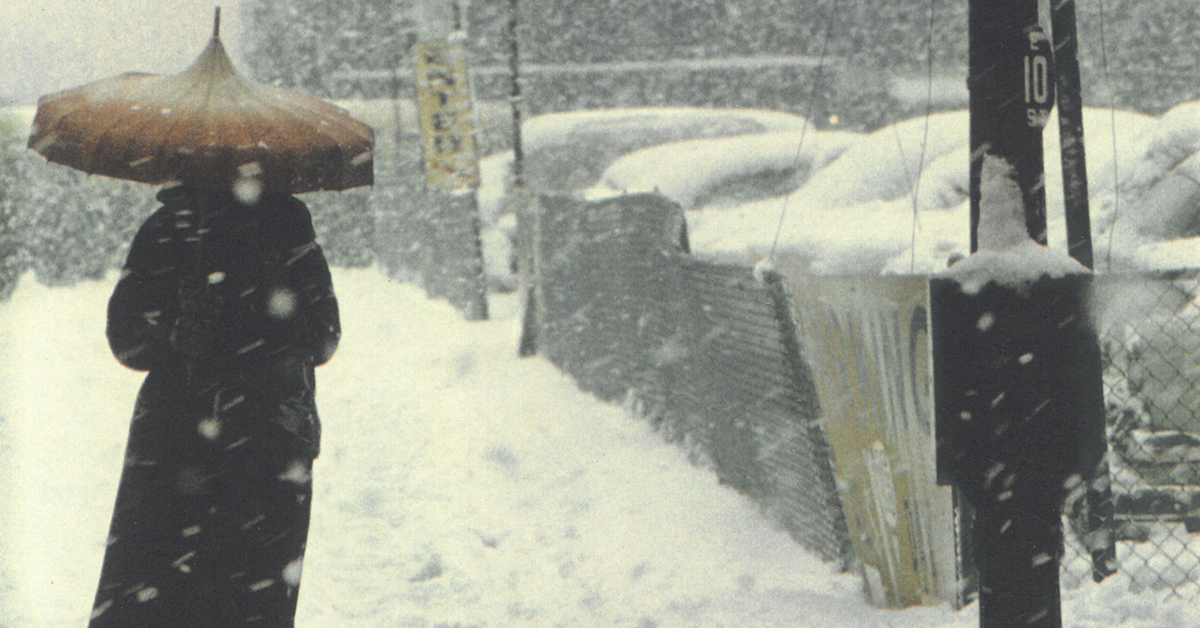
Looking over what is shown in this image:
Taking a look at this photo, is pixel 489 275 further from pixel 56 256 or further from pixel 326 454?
Result: pixel 56 256

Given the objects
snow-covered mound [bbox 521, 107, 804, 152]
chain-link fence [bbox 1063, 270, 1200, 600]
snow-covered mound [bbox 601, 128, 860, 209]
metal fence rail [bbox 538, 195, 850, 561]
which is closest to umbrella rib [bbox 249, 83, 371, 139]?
metal fence rail [bbox 538, 195, 850, 561]

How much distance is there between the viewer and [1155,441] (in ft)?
15.3

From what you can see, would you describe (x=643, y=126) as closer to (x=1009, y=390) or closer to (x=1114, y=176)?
(x=1114, y=176)

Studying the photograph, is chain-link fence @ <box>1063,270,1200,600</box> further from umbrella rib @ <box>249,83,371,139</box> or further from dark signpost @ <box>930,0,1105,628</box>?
umbrella rib @ <box>249,83,371,139</box>

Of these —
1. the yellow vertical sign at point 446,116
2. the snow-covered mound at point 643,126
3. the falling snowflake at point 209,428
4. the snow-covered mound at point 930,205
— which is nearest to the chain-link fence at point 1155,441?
the snow-covered mound at point 930,205

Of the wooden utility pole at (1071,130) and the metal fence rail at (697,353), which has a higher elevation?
the wooden utility pole at (1071,130)

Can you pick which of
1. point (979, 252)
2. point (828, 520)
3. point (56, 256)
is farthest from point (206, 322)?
point (56, 256)

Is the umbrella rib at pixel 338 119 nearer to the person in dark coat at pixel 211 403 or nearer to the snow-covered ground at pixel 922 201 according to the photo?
the person in dark coat at pixel 211 403

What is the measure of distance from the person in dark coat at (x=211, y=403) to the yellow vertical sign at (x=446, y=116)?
9004 mm

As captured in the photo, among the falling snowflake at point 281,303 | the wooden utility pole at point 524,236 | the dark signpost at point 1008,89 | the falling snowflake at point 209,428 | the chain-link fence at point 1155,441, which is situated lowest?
the wooden utility pole at point 524,236

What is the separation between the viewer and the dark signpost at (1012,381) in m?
2.04

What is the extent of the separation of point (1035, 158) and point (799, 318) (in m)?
2.20

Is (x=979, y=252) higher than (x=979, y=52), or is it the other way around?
(x=979, y=52)

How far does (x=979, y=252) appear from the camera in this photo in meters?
2.10
